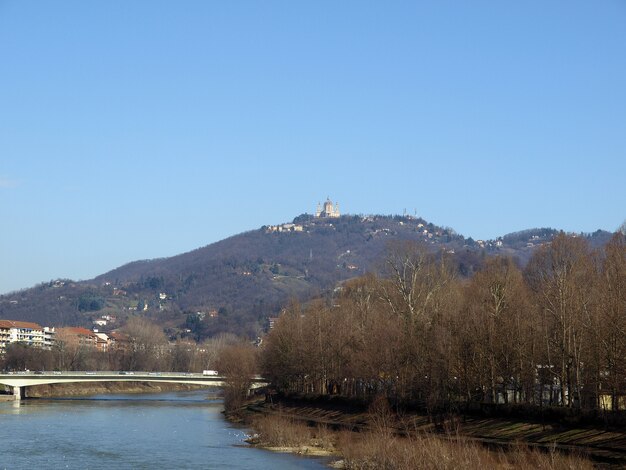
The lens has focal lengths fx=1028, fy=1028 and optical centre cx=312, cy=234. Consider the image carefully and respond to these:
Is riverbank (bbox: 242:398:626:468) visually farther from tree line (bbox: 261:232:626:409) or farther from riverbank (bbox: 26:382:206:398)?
riverbank (bbox: 26:382:206:398)

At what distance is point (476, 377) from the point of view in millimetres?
64438

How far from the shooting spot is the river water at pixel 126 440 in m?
56.6

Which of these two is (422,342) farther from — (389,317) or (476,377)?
(389,317)

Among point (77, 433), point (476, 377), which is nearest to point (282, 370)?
point (77, 433)

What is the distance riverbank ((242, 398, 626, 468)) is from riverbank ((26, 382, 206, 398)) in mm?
60538

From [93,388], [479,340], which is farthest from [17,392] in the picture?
[479,340]

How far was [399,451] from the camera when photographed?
44.2 metres

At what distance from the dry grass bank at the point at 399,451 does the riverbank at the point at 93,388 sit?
72.6 m

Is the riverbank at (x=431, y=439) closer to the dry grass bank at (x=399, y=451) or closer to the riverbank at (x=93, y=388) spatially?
the dry grass bank at (x=399, y=451)

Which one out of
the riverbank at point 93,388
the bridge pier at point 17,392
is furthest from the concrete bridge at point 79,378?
the riverbank at point 93,388

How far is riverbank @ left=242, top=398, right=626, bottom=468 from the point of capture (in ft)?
136

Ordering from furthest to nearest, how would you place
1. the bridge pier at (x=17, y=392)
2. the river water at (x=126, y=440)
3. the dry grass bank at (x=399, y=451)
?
1. the bridge pier at (x=17, y=392)
2. the river water at (x=126, y=440)
3. the dry grass bank at (x=399, y=451)

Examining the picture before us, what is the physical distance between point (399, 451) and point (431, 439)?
3.78 meters

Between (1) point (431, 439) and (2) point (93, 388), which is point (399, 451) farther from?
(2) point (93, 388)
